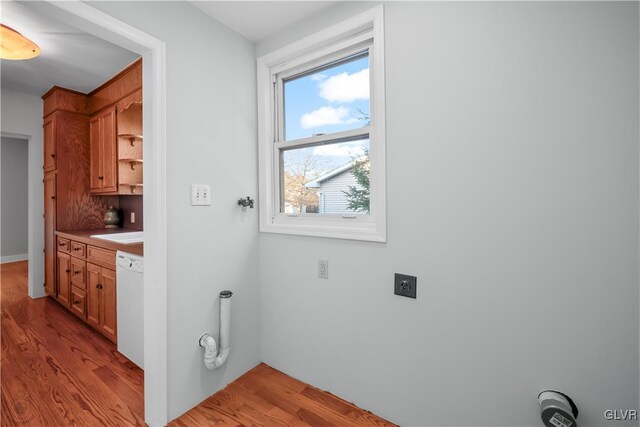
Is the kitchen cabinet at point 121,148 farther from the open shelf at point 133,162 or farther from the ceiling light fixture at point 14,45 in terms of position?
the ceiling light fixture at point 14,45

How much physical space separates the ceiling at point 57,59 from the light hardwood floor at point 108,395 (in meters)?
2.25

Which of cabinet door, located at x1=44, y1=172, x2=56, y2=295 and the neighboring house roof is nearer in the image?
the neighboring house roof

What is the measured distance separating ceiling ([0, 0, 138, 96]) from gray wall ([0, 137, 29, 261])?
3.23 m

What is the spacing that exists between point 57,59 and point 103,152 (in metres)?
0.89

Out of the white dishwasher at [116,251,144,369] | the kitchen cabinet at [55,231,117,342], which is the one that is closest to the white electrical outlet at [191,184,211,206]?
the white dishwasher at [116,251,144,369]

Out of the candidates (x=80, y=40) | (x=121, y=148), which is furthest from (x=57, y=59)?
(x=121, y=148)

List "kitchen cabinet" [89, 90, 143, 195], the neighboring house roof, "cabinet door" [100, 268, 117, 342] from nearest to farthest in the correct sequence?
1. the neighboring house roof
2. "cabinet door" [100, 268, 117, 342]
3. "kitchen cabinet" [89, 90, 143, 195]

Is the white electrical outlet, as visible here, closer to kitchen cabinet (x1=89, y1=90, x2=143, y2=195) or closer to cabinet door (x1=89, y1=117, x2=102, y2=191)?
kitchen cabinet (x1=89, y1=90, x2=143, y2=195)

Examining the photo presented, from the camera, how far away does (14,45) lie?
1789 mm

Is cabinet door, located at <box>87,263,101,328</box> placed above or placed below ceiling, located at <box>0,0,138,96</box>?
below

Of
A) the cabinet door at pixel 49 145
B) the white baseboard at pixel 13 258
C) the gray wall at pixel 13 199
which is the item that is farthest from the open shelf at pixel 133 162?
the white baseboard at pixel 13 258

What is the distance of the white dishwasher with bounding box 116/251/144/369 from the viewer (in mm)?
1844

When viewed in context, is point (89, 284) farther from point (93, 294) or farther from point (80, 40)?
point (80, 40)

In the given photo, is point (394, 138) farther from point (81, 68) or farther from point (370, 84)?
point (81, 68)
